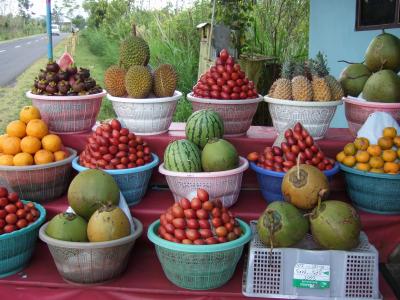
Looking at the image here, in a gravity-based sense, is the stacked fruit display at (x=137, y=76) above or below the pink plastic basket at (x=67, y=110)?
above

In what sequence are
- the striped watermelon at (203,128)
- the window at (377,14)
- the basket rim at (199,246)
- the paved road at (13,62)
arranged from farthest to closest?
1. the paved road at (13,62)
2. the window at (377,14)
3. the striped watermelon at (203,128)
4. the basket rim at (199,246)

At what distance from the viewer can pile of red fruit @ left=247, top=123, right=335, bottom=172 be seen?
8.08 feet

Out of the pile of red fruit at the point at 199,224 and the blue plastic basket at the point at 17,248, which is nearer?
the pile of red fruit at the point at 199,224

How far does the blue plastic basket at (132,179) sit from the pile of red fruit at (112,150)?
0.05 meters

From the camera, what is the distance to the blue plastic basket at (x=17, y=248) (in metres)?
2.20

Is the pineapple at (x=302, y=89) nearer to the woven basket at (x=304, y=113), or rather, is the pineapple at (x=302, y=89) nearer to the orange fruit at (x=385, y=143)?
the woven basket at (x=304, y=113)

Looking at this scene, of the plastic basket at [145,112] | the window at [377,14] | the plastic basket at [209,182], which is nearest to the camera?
the plastic basket at [209,182]

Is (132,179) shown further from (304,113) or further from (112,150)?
(304,113)

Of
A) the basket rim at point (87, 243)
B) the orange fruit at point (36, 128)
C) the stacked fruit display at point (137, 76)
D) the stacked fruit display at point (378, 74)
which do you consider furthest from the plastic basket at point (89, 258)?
the stacked fruit display at point (378, 74)

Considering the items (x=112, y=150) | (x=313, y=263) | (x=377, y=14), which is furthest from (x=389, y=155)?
(x=377, y=14)

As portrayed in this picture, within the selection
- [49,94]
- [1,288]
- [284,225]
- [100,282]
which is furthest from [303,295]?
[49,94]

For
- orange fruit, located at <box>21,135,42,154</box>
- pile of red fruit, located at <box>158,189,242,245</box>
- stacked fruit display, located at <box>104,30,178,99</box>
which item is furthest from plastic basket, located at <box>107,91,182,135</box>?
pile of red fruit, located at <box>158,189,242,245</box>

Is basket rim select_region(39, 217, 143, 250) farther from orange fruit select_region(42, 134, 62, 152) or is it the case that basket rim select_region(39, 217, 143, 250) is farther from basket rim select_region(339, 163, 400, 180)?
basket rim select_region(339, 163, 400, 180)

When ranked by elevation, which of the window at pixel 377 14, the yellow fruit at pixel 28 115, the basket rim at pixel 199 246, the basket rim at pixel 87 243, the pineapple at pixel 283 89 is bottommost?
the basket rim at pixel 87 243
